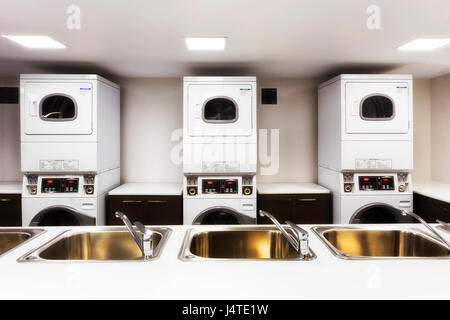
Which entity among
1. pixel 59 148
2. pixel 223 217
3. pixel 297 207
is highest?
pixel 59 148

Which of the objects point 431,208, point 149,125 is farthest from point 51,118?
point 431,208

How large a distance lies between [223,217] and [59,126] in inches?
80.6

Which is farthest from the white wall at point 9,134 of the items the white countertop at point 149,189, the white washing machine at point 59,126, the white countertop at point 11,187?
the white countertop at point 149,189

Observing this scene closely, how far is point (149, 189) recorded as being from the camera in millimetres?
3666

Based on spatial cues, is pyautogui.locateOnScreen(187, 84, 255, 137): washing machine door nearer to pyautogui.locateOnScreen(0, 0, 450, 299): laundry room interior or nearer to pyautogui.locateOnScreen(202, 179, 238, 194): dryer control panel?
pyautogui.locateOnScreen(0, 0, 450, 299): laundry room interior

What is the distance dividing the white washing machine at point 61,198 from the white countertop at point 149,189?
231mm

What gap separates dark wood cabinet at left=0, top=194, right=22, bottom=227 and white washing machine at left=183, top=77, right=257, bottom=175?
189 cm

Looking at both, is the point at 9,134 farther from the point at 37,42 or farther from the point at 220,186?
the point at 220,186

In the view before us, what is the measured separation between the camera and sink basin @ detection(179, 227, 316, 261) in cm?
189

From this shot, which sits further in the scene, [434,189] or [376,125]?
[434,189]

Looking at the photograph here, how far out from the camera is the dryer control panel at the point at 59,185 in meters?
3.36

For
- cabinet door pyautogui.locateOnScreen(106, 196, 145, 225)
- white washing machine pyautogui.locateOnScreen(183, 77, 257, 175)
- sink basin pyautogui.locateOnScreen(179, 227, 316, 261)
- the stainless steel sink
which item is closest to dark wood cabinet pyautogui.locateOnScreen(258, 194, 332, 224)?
white washing machine pyautogui.locateOnScreen(183, 77, 257, 175)

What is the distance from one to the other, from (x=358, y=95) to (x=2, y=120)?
14.9 ft
